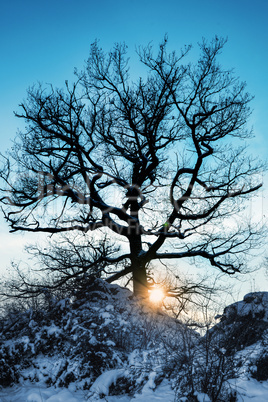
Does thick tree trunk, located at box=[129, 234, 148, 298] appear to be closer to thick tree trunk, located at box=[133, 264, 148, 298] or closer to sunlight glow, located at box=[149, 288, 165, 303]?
thick tree trunk, located at box=[133, 264, 148, 298]

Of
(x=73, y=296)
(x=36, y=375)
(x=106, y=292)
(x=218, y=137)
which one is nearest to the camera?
(x=36, y=375)

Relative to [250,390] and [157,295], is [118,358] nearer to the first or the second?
[250,390]

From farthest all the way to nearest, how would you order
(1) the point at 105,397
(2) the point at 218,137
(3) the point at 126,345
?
(2) the point at 218,137 → (3) the point at 126,345 → (1) the point at 105,397

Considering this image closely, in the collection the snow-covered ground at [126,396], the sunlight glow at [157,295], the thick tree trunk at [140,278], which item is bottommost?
the snow-covered ground at [126,396]

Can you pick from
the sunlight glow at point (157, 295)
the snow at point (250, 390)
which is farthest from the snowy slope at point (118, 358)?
the sunlight glow at point (157, 295)

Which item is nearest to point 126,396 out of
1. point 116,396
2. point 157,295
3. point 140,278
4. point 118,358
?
point 116,396

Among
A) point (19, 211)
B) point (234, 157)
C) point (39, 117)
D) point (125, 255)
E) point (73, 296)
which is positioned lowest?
point (73, 296)

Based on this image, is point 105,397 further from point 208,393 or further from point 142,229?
point 142,229

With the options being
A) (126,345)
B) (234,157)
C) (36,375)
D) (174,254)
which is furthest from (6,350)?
→ (234,157)

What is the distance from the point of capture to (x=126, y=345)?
22.4 ft

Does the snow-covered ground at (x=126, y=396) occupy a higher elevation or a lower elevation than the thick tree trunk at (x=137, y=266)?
lower

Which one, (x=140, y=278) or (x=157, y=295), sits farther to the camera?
(x=157, y=295)

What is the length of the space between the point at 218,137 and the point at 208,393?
10.2m

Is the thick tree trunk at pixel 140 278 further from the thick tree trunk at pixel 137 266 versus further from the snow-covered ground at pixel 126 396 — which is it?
the snow-covered ground at pixel 126 396
